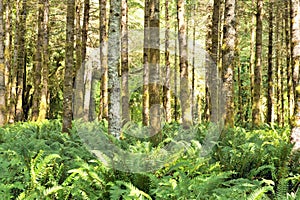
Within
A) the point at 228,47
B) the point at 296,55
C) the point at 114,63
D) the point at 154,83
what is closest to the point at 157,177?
the point at 114,63

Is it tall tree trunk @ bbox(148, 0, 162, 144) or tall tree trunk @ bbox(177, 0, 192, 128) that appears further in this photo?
tall tree trunk @ bbox(177, 0, 192, 128)

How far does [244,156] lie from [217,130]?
13.2 ft

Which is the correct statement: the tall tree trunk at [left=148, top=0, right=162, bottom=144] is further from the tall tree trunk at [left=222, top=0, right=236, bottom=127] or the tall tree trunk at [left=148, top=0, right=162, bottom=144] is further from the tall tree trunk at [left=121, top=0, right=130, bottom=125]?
the tall tree trunk at [left=121, top=0, right=130, bottom=125]

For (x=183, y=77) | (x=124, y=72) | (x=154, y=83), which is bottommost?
(x=154, y=83)

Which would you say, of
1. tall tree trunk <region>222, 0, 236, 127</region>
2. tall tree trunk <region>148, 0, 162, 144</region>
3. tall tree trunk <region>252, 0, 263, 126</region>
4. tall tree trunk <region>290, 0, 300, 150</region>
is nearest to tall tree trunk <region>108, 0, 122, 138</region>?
tall tree trunk <region>148, 0, 162, 144</region>

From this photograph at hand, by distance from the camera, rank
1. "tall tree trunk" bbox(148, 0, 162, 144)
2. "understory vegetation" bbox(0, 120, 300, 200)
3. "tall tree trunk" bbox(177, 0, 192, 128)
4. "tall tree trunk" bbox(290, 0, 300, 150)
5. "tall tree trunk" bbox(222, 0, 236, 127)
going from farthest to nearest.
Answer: "tall tree trunk" bbox(177, 0, 192, 128) → "tall tree trunk" bbox(148, 0, 162, 144) → "tall tree trunk" bbox(222, 0, 236, 127) → "tall tree trunk" bbox(290, 0, 300, 150) → "understory vegetation" bbox(0, 120, 300, 200)

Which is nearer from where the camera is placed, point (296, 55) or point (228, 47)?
point (296, 55)

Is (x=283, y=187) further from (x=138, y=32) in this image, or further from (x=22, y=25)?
(x=138, y=32)

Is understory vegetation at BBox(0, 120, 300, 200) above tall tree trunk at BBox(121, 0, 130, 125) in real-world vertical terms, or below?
below

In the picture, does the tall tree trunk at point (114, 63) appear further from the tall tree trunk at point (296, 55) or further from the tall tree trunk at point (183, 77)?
the tall tree trunk at point (183, 77)

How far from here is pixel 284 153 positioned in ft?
25.5

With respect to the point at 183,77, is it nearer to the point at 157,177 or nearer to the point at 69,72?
the point at 69,72

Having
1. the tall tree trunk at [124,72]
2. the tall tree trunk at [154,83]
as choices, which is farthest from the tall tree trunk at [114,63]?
the tall tree trunk at [124,72]

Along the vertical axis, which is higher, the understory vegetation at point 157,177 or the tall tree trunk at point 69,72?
the tall tree trunk at point 69,72
